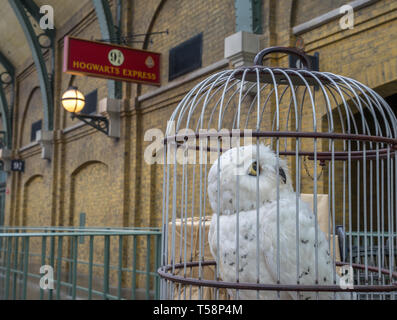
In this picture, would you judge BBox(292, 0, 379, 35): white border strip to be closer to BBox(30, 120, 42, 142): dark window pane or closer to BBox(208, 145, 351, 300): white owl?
BBox(208, 145, 351, 300): white owl

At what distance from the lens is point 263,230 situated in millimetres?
2238

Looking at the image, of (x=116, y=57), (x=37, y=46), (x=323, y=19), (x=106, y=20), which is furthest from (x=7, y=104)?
(x=323, y=19)

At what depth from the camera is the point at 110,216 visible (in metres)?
9.51

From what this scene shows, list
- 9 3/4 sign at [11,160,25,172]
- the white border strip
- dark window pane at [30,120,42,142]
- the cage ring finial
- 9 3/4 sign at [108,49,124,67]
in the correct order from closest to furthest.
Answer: the cage ring finial → the white border strip → 9 3/4 sign at [108,49,124,67] → dark window pane at [30,120,42,142] → 9 3/4 sign at [11,160,25,172]

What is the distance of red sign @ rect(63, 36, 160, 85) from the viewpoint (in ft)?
24.4

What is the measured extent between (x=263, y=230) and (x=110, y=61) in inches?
239

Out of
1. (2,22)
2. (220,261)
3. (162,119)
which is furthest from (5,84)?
(220,261)

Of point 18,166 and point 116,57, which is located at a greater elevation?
point 116,57

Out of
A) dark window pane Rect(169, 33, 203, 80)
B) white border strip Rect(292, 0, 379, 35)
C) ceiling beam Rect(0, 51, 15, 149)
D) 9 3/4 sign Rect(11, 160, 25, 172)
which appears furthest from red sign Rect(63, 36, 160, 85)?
ceiling beam Rect(0, 51, 15, 149)

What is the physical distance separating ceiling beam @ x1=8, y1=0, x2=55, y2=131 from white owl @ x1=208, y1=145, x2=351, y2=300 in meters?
10.4

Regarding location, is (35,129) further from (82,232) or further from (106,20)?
(82,232)

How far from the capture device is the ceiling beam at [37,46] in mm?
11281

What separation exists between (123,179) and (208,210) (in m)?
2.64

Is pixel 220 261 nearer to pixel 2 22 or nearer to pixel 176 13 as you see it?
pixel 176 13
